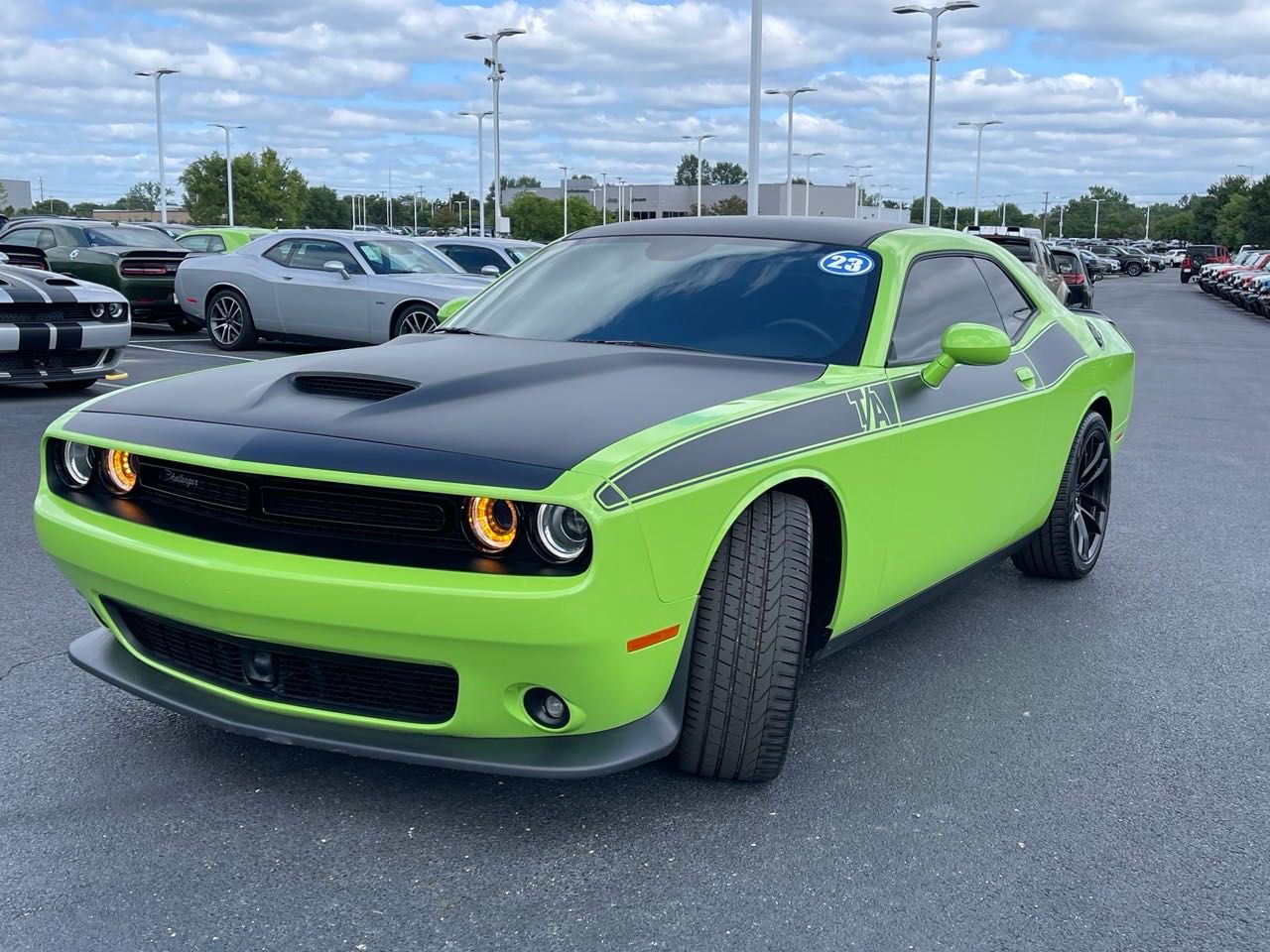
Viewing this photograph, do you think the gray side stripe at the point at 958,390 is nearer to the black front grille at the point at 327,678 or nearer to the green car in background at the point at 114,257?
the black front grille at the point at 327,678

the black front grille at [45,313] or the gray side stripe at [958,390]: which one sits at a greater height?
the gray side stripe at [958,390]

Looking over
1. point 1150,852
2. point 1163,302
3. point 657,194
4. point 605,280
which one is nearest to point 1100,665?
point 1150,852

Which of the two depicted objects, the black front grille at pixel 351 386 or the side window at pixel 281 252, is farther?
the side window at pixel 281 252

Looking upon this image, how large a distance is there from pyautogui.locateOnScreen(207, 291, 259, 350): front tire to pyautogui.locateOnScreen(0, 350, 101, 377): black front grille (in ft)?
15.8

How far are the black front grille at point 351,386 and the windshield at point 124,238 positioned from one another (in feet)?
48.2

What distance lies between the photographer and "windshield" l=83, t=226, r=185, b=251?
16.6m

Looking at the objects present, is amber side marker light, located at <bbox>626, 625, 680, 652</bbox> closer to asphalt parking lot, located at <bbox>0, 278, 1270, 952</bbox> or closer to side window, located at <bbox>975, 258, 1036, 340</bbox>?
asphalt parking lot, located at <bbox>0, 278, 1270, 952</bbox>

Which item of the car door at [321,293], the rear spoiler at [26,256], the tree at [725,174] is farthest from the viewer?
the tree at [725,174]

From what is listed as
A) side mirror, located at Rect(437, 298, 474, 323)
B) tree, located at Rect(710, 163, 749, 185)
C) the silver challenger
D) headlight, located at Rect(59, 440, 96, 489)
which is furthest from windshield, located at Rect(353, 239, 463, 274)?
tree, located at Rect(710, 163, 749, 185)

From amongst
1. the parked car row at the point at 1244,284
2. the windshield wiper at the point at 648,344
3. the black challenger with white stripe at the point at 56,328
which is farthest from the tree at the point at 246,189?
the windshield wiper at the point at 648,344

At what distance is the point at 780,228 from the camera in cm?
425

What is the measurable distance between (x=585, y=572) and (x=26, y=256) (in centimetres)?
1478

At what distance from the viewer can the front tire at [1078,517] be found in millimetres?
5012

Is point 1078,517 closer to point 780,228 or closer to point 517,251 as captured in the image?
point 780,228
